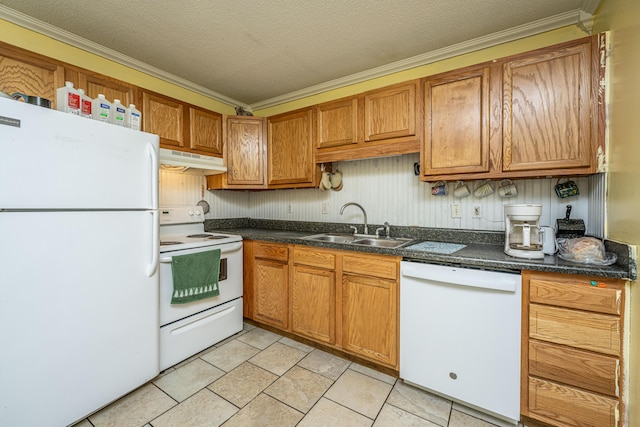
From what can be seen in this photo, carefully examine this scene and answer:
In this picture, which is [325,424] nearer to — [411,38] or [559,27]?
[411,38]

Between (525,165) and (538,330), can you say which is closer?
(538,330)

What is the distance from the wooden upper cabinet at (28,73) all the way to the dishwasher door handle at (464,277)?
2609mm

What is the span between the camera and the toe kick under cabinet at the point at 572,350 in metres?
1.19

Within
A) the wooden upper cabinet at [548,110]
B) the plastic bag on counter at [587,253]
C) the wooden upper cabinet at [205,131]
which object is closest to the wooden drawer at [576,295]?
the plastic bag on counter at [587,253]

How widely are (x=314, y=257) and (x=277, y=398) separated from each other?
976mm

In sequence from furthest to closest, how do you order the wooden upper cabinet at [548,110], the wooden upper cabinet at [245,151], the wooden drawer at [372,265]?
the wooden upper cabinet at [245,151]
the wooden drawer at [372,265]
the wooden upper cabinet at [548,110]

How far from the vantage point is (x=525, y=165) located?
1.58 m

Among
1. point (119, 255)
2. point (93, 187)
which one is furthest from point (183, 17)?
point (119, 255)

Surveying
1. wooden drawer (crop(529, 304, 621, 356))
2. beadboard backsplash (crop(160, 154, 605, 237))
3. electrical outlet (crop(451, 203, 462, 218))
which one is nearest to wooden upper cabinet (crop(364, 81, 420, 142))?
beadboard backsplash (crop(160, 154, 605, 237))

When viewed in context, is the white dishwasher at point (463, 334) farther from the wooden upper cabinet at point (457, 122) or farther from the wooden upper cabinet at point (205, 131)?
the wooden upper cabinet at point (205, 131)

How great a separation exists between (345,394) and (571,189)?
6.51ft

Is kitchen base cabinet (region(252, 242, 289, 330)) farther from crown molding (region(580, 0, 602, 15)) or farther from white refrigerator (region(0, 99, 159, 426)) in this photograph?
crown molding (region(580, 0, 602, 15))

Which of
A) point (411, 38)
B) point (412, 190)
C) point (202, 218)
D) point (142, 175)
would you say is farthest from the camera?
point (202, 218)

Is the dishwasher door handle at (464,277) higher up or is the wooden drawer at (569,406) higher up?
the dishwasher door handle at (464,277)
